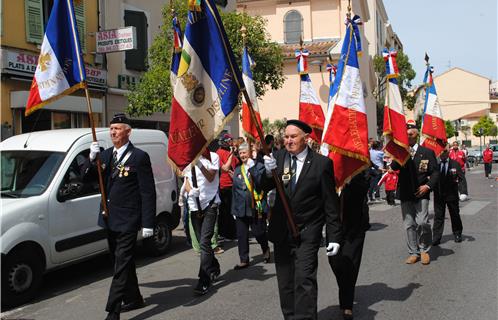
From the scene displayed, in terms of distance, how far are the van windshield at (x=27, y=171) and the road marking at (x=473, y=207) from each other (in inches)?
373

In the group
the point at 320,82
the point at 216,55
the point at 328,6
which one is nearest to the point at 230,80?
the point at 216,55

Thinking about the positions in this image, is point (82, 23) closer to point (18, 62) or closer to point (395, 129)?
point (18, 62)

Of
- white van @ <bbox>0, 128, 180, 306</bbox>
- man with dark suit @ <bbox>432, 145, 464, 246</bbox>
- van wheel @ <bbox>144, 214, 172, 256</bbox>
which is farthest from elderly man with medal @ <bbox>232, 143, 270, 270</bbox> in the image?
man with dark suit @ <bbox>432, 145, 464, 246</bbox>

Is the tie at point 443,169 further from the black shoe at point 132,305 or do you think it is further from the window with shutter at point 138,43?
the window with shutter at point 138,43

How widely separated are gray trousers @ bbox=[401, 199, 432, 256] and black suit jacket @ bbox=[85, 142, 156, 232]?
12.4 ft

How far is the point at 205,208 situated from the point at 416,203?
3077mm

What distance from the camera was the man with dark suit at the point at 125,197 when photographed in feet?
17.3

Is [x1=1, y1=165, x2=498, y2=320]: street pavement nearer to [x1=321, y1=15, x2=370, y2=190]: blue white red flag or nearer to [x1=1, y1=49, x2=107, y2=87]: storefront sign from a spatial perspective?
[x1=321, y1=15, x2=370, y2=190]: blue white red flag

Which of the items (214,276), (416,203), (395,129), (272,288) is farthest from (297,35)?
(272,288)

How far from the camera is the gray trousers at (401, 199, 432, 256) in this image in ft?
24.2

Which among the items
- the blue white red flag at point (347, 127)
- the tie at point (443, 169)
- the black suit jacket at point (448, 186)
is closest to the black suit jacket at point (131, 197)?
the blue white red flag at point (347, 127)

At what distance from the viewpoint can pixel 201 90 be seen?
519 centimetres

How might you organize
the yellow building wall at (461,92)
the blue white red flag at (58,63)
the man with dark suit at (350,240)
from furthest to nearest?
the yellow building wall at (461,92)
the blue white red flag at (58,63)
the man with dark suit at (350,240)

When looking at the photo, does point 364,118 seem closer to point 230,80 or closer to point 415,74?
point 230,80
